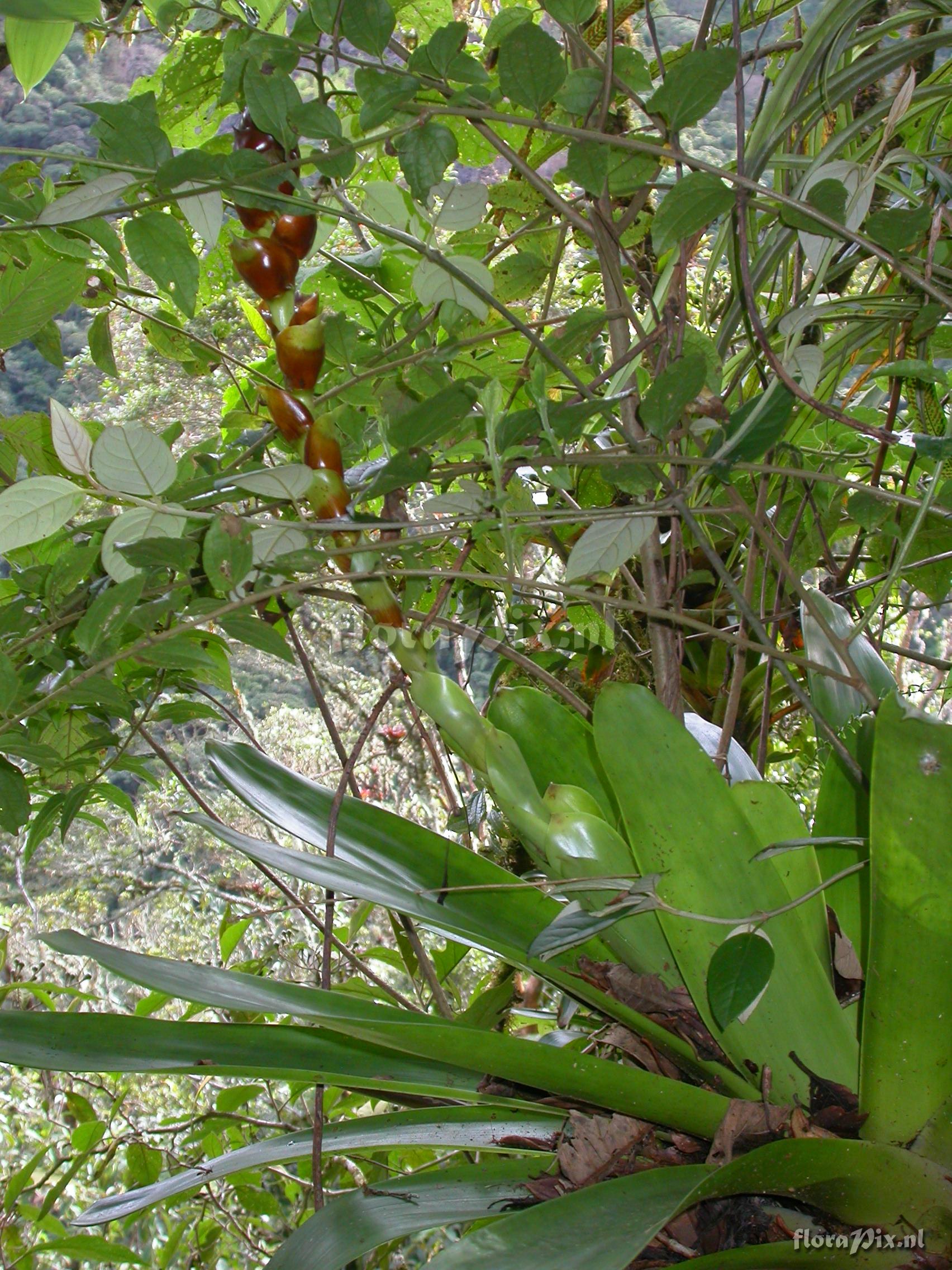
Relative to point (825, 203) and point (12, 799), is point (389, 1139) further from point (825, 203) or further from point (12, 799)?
point (825, 203)

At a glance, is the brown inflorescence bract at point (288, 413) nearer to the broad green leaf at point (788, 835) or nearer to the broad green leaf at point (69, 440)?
the broad green leaf at point (69, 440)

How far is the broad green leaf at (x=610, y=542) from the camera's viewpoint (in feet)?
1.42

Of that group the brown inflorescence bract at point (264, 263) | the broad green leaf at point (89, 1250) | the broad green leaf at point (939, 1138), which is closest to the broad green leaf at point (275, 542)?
the brown inflorescence bract at point (264, 263)

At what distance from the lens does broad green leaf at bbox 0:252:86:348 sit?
1.50 ft

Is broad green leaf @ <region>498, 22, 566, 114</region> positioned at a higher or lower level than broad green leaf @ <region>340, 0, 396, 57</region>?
lower

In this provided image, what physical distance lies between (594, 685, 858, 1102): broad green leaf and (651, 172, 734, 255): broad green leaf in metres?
0.21

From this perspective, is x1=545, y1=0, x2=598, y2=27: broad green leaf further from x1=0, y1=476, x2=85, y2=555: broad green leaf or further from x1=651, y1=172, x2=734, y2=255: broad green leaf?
x1=0, y1=476, x2=85, y2=555: broad green leaf

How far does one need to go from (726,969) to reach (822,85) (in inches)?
18.0

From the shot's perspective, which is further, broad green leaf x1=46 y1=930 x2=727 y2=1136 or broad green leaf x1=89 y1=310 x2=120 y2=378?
broad green leaf x1=89 y1=310 x2=120 y2=378

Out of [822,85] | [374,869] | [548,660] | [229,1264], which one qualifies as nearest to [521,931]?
[374,869]

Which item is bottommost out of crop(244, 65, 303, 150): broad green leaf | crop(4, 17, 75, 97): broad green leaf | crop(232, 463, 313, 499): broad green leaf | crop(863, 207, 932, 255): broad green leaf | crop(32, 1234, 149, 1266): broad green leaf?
crop(32, 1234, 149, 1266): broad green leaf

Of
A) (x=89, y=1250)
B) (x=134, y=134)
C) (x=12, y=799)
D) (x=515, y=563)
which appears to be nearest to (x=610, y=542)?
(x=515, y=563)

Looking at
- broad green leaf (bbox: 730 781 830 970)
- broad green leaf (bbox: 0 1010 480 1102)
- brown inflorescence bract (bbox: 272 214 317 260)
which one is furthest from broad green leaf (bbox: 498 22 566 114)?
broad green leaf (bbox: 0 1010 480 1102)

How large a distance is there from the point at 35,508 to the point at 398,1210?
329mm
